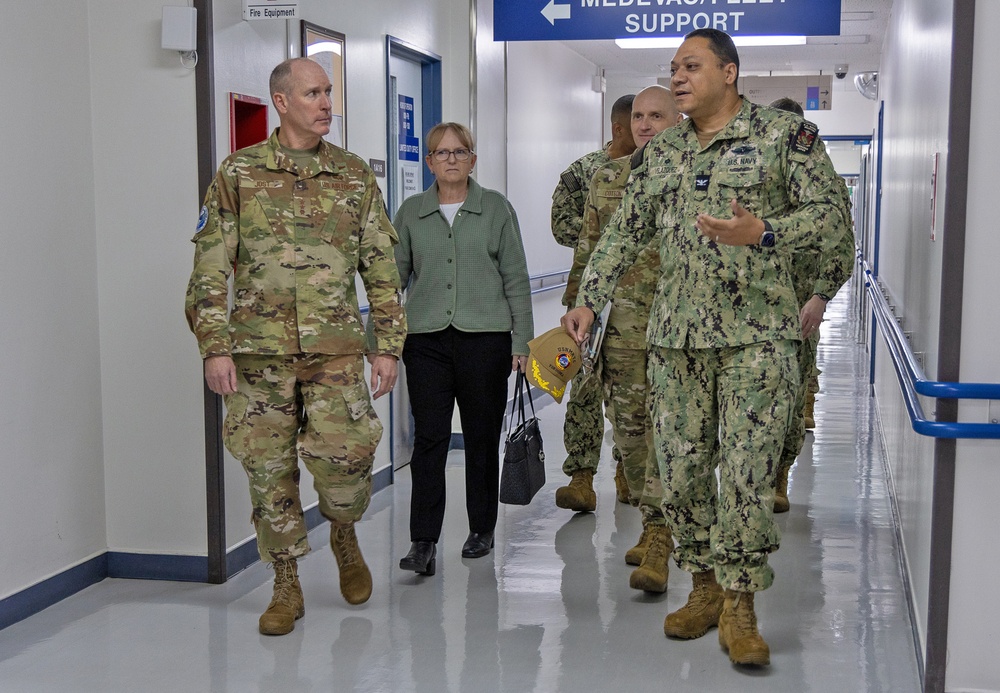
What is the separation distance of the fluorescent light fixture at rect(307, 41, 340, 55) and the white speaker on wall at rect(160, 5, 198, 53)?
0.91 meters

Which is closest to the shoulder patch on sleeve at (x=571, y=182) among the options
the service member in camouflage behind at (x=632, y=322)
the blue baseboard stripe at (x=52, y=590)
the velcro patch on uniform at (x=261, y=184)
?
the service member in camouflage behind at (x=632, y=322)

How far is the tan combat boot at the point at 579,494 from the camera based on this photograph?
510cm

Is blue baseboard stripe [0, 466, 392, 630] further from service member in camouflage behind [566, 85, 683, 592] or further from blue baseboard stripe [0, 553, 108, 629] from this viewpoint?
service member in camouflage behind [566, 85, 683, 592]

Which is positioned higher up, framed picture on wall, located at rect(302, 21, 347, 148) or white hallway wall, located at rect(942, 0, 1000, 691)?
framed picture on wall, located at rect(302, 21, 347, 148)

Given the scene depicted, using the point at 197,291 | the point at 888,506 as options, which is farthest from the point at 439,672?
the point at 888,506

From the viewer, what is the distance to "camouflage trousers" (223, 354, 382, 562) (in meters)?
3.52

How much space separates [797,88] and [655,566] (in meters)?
8.55

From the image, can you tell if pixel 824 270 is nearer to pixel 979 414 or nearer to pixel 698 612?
pixel 979 414

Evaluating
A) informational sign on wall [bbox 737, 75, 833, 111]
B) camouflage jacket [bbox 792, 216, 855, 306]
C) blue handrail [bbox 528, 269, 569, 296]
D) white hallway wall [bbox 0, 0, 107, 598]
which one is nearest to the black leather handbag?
camouflage jacket [bbox 792, 216, 855, 306]

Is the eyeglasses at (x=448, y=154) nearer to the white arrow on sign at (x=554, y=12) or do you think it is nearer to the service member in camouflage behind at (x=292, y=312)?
the service member in camouflage behind at (x=292, y=312)

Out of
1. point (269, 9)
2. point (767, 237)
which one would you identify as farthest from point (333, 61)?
point (767, 237)

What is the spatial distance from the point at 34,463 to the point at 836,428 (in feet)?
17.3

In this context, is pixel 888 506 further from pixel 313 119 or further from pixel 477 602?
pixel 313 119

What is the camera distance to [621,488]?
17.4ft
